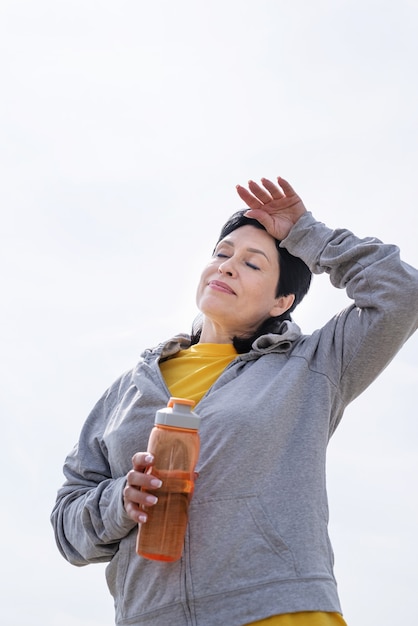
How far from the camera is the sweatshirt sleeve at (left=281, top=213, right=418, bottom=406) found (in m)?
2.98

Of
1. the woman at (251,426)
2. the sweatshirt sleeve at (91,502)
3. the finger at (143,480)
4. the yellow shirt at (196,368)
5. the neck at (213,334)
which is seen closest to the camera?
the finger at (143,480)

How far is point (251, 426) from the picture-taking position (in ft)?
9.22

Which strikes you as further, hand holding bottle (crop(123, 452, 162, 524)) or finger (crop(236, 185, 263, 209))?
finger (crop(236, 185, 263, 209))

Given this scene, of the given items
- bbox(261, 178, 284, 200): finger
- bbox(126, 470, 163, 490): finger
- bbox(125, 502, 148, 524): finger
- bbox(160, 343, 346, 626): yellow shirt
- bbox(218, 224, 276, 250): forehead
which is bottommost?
bbox(125, 502, 148, 524): finger

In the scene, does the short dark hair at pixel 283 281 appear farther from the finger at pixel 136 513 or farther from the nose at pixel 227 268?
the finger at pixel 136 513

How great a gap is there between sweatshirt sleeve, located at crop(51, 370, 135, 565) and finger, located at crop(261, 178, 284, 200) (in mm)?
1081

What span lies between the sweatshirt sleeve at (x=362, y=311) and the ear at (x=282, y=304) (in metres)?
0.28

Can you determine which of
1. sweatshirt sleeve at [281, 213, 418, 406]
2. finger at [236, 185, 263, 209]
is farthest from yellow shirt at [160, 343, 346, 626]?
finger at [236, 185, 263, 209]

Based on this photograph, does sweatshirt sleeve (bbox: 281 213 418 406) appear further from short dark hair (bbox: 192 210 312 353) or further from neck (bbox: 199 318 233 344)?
neck (bbox: 199 318 233 344)

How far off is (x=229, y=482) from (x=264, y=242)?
1.13m

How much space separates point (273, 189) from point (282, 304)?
0.51m

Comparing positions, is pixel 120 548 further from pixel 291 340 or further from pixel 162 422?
pixel 291 340

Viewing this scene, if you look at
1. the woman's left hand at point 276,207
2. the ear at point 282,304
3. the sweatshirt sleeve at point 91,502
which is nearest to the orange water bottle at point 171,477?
the sweatshirt sleeve at point 91,502

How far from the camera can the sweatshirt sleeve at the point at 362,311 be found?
2984 millimetres
